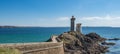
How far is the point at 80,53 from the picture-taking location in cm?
4147

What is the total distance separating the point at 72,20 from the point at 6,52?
139 ft

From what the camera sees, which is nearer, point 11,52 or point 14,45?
point 11,52

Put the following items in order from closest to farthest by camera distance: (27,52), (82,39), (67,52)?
1. (27,52)
2. (67,52)
3. (82,39)

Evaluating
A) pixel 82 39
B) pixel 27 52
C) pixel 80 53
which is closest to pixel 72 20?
pixel 82 39

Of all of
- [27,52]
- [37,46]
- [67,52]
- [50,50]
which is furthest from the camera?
[67,52]

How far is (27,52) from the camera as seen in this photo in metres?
18.0

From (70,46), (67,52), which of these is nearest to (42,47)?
(67,52)

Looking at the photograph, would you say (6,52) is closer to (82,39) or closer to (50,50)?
(50,50)

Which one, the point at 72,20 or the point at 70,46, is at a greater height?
the point at 72,20

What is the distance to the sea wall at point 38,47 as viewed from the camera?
17.2m

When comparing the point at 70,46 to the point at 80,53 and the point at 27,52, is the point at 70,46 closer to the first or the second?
the point at 80,53

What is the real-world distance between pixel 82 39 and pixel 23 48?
37.0 metres

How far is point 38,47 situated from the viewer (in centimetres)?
1961

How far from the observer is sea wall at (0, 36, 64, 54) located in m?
17.2
